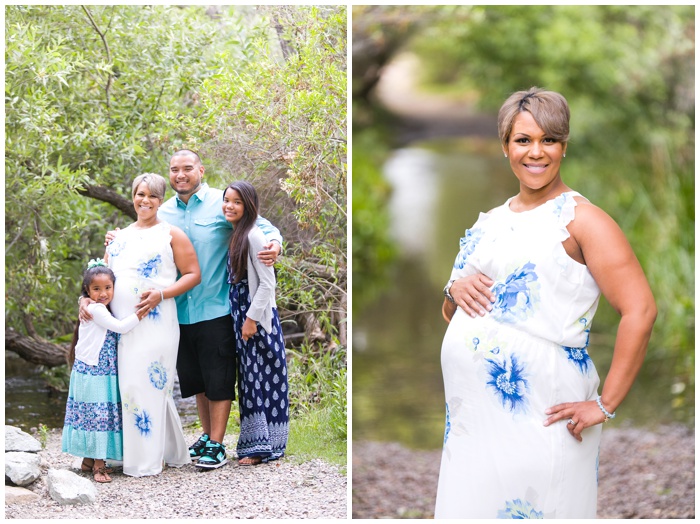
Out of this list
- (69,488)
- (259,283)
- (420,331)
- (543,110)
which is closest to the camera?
(543,110)

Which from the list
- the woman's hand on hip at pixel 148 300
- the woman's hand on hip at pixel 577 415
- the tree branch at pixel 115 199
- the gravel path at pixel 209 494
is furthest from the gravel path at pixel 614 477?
the tree branch at pixel 115 199

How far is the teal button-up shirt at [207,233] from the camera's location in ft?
10.5

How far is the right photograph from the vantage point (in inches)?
94.7

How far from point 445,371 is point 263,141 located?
118cm

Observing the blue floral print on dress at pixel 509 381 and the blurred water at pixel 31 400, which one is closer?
the blue floral print on dress at pixel 509 381

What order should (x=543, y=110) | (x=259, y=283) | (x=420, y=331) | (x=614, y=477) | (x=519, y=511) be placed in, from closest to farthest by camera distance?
(x=543, y=110)
(x=519, y=511)
(x=259, y=283)
(x=614, y=477)
(x=420, y=331)

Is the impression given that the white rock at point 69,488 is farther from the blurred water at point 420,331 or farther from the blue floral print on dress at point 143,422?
the blurred water at point 420,331

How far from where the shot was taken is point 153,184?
3.17 m

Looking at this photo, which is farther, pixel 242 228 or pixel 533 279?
pixel 242 228

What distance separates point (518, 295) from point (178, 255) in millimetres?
1340

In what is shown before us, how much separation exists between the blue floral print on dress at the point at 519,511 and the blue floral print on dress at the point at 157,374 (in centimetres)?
136

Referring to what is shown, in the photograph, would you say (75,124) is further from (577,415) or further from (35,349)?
(577,415)

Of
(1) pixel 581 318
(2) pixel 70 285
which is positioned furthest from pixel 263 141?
(1) pixel 581 318

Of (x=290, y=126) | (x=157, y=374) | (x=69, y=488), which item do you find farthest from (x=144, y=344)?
(x=290, y=126)
